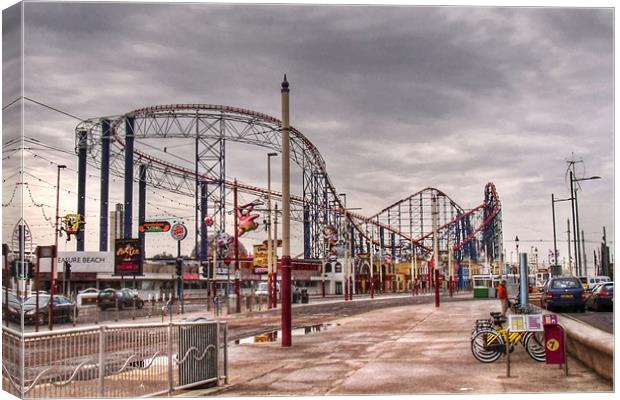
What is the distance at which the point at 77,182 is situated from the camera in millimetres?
36906

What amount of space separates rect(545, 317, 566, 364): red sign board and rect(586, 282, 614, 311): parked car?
57.4 ft

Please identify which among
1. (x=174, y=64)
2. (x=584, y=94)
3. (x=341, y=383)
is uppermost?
(x=174, y=64)

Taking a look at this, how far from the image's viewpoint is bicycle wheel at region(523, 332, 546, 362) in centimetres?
1591

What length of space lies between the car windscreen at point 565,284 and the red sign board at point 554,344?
18257 millimetres

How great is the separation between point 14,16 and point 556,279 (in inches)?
980

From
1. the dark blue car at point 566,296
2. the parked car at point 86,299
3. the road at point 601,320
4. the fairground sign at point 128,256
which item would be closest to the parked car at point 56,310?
the fairground sign at point 128,256

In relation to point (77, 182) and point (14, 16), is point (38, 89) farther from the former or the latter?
point (77, 182)

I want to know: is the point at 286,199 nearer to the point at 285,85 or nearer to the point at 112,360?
→ the point at 285,85

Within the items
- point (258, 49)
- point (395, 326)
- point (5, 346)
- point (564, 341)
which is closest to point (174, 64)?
point (258, 49)

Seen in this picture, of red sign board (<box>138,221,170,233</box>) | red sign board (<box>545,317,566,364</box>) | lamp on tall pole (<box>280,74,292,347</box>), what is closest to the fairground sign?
red sign board (<box>138,221,170,233</box>)

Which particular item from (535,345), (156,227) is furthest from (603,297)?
(156,227)

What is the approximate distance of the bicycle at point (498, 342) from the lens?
15.8m

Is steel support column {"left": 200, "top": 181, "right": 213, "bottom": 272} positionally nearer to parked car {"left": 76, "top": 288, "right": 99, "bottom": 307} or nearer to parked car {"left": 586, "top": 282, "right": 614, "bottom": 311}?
parked car {"left": 76, "top": 288, "right": 99, "bottom": 307}

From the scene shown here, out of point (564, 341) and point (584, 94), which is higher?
point (584, 94)
